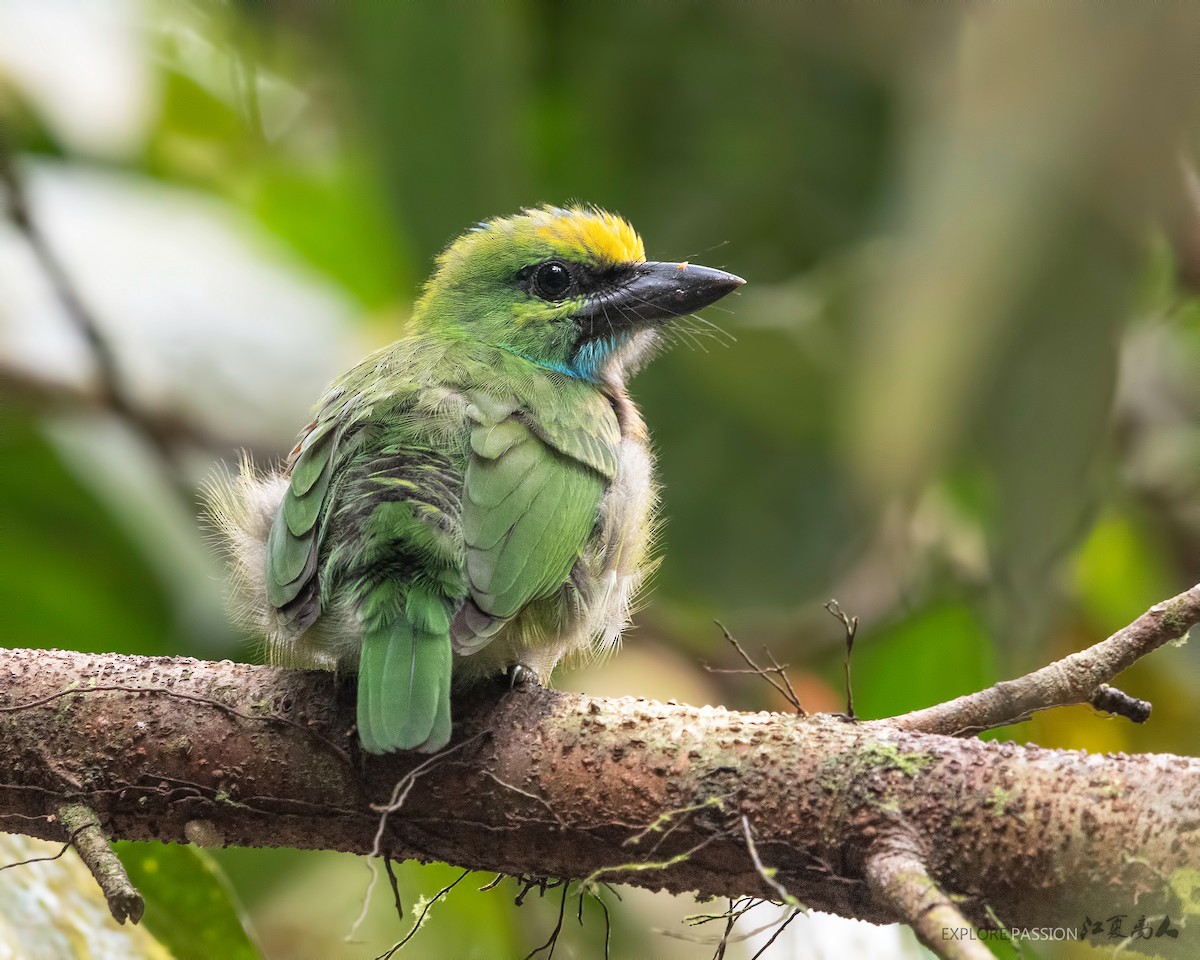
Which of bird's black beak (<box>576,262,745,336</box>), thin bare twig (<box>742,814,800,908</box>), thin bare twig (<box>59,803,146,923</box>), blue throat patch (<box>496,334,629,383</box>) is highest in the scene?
bird's black beak (<box>576,262,745,336</box>)

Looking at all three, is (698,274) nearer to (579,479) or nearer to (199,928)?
(579,479)

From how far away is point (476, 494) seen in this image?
105 inches

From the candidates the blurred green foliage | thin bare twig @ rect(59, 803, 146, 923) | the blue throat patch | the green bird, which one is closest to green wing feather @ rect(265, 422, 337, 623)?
the green bird

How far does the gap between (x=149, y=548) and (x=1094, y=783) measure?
3380mm

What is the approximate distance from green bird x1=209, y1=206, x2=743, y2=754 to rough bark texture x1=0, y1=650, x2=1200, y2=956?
0.46 ft

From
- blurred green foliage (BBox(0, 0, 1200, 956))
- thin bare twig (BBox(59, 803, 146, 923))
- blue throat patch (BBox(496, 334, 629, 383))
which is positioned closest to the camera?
thin bare twig (BBox(59, 803, 146, 923))

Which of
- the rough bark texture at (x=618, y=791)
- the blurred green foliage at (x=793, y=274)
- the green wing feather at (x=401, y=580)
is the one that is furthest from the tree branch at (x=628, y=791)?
the blurred green foliage at (x=793, y=274)

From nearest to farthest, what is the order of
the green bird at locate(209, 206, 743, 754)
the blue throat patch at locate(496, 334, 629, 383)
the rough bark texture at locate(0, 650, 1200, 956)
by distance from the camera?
1. the rough bark texture at locate(0, 650, 1200, 956)
2. the green bird at locate(209, 206, 743, 754)
3. the blue throat patch at locate(496, 334, 629, 383)

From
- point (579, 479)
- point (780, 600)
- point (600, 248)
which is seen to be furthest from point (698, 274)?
point (780, 600)

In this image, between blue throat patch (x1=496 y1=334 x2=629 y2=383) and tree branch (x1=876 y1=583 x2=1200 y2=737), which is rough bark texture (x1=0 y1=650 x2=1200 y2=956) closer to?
tree branch (x1=876 y1=583 x2=1200 y2=737)

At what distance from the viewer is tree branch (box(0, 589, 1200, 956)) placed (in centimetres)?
201

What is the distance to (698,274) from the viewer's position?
143 inches

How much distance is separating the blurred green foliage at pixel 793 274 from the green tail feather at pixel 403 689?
0.95m

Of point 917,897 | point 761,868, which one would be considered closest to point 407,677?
point 761,868
